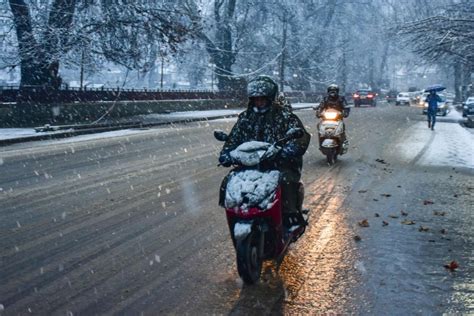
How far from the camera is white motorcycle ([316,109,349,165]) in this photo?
12.5m

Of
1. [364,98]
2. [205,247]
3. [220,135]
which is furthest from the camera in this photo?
[364,98]

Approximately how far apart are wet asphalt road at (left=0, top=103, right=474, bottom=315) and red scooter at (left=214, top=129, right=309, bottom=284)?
268 millimetres

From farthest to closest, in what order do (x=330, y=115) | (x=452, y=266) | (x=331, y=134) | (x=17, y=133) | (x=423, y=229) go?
(x=17, y=133)
(x=330, y=115)
(x=331, y=134)
(x=423, y=229)
(x=452, y=266)

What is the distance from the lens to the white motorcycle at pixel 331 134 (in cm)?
1252

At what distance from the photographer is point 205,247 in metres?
5.83

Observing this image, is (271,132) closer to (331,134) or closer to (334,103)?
(331,134)

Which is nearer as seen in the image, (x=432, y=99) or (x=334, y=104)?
(x=334, y=104)

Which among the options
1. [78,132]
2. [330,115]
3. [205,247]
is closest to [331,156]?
[330,115]

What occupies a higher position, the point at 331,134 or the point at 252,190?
the point at 331,134

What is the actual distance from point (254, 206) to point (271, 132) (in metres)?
0.89

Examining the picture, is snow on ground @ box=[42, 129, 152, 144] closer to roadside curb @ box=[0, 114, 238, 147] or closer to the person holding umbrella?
roadside curb @ box=[0, 114, 238, 147]

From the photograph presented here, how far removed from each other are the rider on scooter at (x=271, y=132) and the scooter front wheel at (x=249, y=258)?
0.61 metres

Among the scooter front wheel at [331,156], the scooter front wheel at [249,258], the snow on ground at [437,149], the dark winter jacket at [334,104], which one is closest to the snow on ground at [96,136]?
the dark winter jacket at [334,104]

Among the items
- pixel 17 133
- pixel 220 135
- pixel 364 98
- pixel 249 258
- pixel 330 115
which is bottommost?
pixel 249 258
